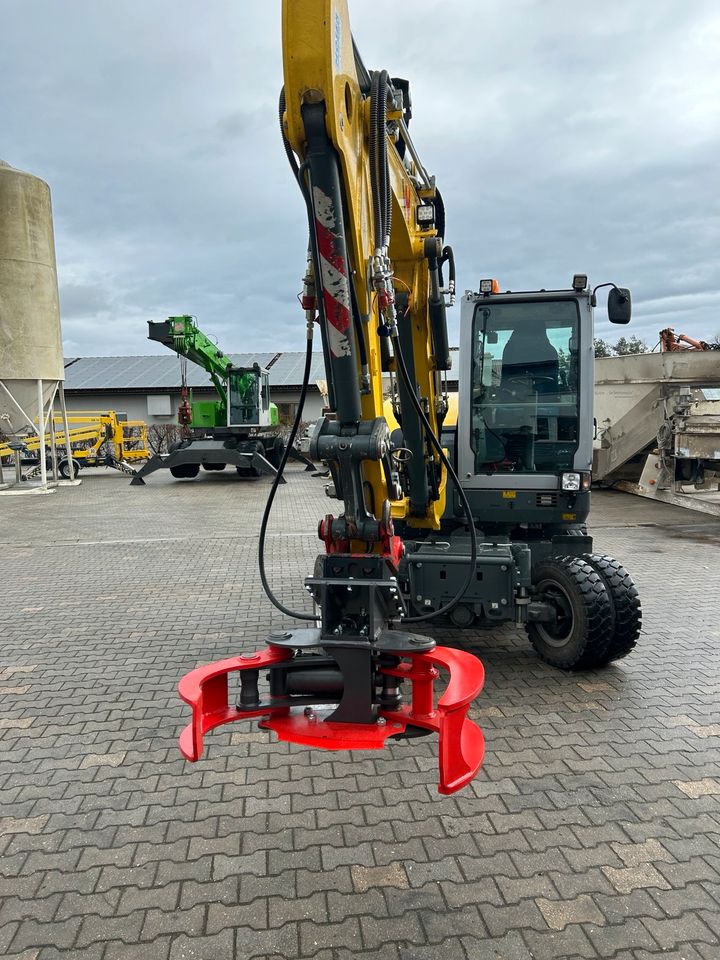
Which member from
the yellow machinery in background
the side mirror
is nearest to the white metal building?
the yellow machinery in background

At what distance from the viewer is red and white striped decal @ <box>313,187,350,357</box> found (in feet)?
9.86

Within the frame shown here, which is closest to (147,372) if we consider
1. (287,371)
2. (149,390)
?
(149,390)

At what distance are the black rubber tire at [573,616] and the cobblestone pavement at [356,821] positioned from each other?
0.15 metres

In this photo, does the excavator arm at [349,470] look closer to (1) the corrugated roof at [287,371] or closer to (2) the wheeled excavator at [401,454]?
(2) the wheeled excavator at [401,454]

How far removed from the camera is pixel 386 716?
313 cm

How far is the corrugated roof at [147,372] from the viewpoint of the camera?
105 ft

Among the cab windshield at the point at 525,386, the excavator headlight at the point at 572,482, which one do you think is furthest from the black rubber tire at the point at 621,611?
the cab windshield at the point at 525,386

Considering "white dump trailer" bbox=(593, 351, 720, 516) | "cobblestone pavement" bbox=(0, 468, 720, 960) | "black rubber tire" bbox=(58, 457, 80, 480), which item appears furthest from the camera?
"black rubber tire" bbox=(58, 457, 80, 480)

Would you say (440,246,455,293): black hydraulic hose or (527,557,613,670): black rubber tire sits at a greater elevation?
(440,246,455,293): black hydraulic hose

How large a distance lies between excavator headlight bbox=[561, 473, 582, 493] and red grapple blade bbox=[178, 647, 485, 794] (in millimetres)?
2688

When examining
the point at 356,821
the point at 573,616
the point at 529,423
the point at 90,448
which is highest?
the point at 529,423

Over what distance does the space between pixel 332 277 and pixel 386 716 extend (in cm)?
202

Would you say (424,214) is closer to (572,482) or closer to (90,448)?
(572,482)

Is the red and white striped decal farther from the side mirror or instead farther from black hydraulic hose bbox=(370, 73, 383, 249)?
the side mirror
